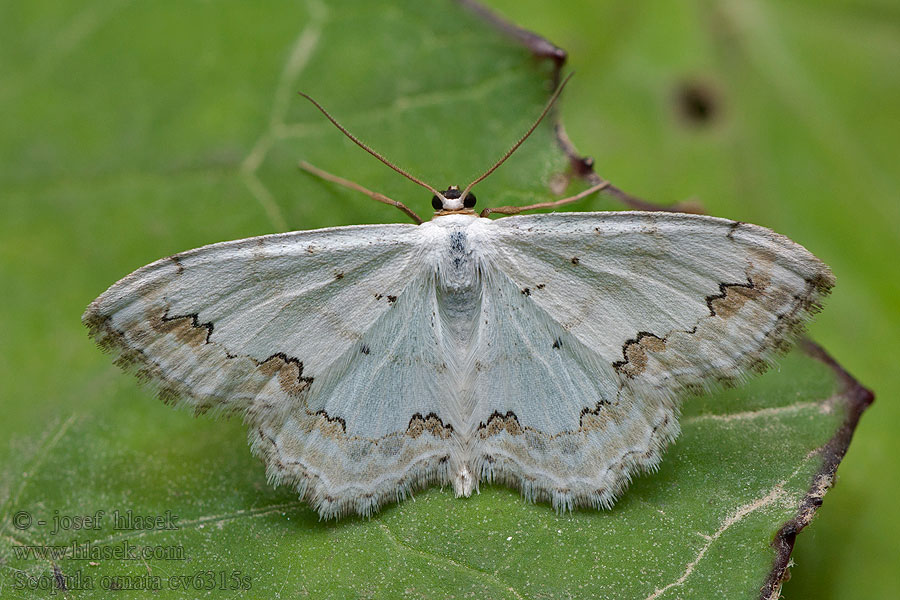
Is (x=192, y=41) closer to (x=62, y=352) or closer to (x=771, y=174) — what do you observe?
(x=62, y=352)

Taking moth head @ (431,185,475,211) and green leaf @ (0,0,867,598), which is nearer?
green leaf @ (0,0,867,598)

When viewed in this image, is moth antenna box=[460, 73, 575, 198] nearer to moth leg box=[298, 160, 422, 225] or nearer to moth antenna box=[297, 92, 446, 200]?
moth antenna box=[297, 92, 446, 200]

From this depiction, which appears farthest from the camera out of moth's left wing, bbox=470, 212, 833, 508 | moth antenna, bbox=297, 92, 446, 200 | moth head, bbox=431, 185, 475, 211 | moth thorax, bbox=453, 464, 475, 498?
moth antenna, bbox=297, 92, 446, 200

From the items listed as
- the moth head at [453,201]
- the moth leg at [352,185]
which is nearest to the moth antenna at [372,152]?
the moth head at [453,201]

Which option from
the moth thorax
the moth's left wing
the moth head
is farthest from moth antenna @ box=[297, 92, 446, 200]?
the moth thorax

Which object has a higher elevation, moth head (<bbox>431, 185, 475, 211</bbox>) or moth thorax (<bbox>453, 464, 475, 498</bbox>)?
moth head (<bbox>431, 185, 475, 211</bbox>)

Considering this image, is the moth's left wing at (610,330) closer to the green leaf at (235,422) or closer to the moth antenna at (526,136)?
the green leaf at (235,422)

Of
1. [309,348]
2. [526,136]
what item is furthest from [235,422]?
[526,136]

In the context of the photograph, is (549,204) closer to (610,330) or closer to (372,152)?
(610,330)
